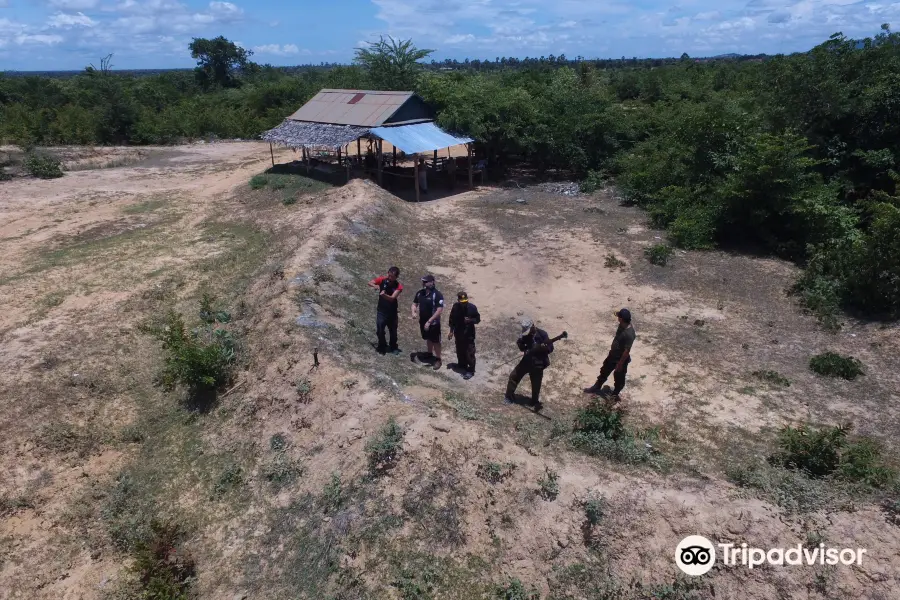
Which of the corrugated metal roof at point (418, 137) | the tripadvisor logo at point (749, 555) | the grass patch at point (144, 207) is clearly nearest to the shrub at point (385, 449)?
the tripadvisor logo at point (749, 555)

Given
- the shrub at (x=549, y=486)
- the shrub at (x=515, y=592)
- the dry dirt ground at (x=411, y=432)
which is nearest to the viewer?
the shrub at (x=515, y=592)

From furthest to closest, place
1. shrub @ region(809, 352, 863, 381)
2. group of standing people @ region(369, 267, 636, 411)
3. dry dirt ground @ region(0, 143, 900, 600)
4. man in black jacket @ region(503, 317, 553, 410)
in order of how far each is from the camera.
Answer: shrub @ region(809, 352, 863, 381) → group of standing people @ region(369, 267, 636, 411) → man in black jacket @ region(503, 317, 553, 410) → dry dirt ground @ region(0, 143, 900, 600)

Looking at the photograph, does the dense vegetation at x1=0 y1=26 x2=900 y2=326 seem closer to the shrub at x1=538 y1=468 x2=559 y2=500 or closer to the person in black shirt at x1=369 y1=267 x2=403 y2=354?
the shrub at x1=538 y1=468 x2=559 y2=500

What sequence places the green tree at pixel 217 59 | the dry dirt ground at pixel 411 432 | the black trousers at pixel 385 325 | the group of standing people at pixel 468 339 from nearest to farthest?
1. the dry dirt ground at pixel 411 432
2. the group of standing people at pixel 468 339
3. the black trousers at pixel 385 325
4. the green tree at pixel 217 59

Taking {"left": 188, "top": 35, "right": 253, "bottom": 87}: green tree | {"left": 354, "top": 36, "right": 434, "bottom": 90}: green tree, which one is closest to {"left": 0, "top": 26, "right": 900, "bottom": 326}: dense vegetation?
{"left": 354, "top": 36, "right": 434, "bottom": 90}: green tree

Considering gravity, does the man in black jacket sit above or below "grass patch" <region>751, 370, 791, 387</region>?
above

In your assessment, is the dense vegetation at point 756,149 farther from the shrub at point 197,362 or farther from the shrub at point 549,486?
the shrub at point 197,362

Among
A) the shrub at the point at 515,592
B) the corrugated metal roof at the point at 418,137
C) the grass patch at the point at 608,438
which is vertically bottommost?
the shrub at the point at 515,592
